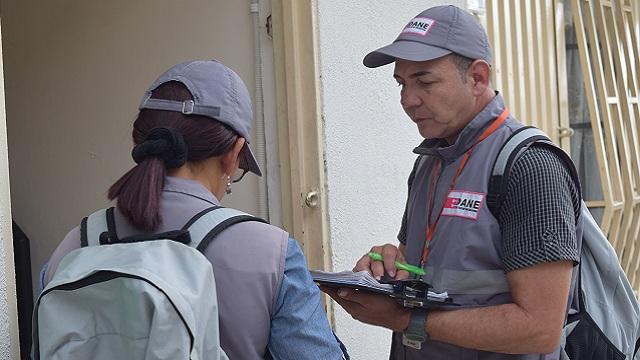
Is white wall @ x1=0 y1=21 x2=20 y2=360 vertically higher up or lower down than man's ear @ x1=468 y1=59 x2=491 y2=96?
lower down

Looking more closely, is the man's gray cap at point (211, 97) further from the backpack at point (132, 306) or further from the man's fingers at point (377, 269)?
the man's fingers at point (377, 269)

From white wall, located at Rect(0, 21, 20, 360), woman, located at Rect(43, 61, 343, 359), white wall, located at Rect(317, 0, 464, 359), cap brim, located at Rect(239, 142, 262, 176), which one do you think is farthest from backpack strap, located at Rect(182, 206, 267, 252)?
white wall, located at Rect(317, 0, 464, 359)

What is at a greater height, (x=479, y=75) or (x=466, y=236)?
(x=479, y=75)

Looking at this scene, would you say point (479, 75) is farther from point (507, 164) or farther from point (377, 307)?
point (377, 307)

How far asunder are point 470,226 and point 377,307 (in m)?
0.32

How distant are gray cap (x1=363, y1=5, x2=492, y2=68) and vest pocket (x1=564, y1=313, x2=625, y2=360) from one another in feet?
2.50

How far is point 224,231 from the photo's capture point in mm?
1835

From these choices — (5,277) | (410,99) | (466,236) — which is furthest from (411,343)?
(5,277)

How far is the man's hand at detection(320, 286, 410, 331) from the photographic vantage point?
2.35 m

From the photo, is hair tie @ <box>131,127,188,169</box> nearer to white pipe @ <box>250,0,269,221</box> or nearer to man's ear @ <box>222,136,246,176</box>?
man's ear @ <box>222,136,246,176</box>

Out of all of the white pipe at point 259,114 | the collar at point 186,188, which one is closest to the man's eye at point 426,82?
the collar at point 186,188

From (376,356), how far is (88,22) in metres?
2.12

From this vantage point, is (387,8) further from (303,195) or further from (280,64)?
(303,195)

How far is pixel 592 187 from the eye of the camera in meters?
6.47
